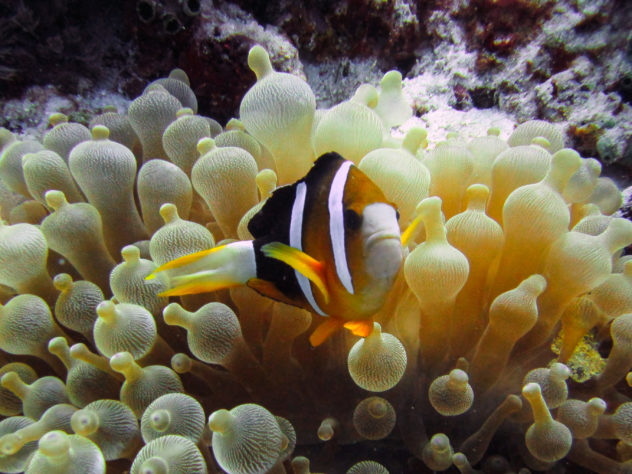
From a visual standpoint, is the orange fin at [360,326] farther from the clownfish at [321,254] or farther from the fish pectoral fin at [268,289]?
the fish pectoral fin at [268,289]

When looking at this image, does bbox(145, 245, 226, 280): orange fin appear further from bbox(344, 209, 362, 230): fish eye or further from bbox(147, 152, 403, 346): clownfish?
bbox(344, 209, 362, 230): fish eye

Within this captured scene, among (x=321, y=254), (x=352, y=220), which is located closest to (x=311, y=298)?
(x=321, y=254)

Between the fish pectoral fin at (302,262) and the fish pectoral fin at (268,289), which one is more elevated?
the fish pectoral fin at (302,262)

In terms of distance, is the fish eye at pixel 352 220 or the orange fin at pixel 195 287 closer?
the fish eye at pixel 352 220

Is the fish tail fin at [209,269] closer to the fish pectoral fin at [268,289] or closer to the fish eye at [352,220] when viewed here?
the fish pectoral fin at [268,289]

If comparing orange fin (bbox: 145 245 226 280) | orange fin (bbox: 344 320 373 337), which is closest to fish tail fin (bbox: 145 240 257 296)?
orange fin (bbox: 145 245 226 280)

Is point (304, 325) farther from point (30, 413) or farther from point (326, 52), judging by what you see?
point (326, 52)

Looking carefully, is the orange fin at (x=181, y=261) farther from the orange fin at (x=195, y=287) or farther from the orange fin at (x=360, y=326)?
the orange fin at (x=360, y=326)

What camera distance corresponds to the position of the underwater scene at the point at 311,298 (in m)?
0.93

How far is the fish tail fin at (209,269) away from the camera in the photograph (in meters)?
1.00

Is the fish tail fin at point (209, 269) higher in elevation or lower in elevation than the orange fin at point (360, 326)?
higher

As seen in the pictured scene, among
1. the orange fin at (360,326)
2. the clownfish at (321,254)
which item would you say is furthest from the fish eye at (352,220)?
the orange fin at (360,326)

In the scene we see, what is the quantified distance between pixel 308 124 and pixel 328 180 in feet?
1.88

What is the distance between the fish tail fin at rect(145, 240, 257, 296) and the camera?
999 mm
